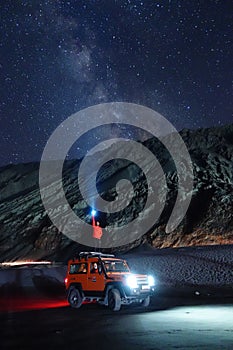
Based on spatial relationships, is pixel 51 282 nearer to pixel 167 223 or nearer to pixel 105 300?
pixel 105 300

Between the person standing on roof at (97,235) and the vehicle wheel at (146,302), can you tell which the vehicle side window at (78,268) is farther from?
the person standing on roof at (97,235)

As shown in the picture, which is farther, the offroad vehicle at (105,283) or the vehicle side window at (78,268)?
the vehicle side window at (78,268)

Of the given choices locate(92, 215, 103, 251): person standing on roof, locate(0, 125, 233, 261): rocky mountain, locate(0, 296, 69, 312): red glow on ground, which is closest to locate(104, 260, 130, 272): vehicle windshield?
locate(0, 296, 69, 312): red glow on ground

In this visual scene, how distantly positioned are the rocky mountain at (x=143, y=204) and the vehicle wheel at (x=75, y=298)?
34980 millimetres

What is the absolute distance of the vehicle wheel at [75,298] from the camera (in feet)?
63.8

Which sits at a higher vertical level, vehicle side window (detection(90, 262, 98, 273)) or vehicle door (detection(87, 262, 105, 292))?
vehicle side window (detection(90, 262, 98, 273))

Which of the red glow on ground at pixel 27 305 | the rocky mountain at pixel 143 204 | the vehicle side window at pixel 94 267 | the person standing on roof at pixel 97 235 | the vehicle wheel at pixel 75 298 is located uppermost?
the rocky mountain at pixel 143 204

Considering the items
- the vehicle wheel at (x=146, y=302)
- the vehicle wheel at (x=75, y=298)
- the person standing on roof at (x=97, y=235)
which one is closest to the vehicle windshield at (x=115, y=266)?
the vehicle wheel at (x=146, y=302)

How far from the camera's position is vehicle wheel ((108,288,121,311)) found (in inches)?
699

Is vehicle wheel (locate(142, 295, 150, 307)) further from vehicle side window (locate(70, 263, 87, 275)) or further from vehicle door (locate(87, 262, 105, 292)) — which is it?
vehicle side window (locate(70, 263, 87, 275))

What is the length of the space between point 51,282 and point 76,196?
41.4m

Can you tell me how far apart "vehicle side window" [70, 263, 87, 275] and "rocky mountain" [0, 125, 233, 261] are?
34442 millimetres

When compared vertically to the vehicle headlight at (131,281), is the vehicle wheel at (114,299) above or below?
below

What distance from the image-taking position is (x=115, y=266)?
19.4 metres
